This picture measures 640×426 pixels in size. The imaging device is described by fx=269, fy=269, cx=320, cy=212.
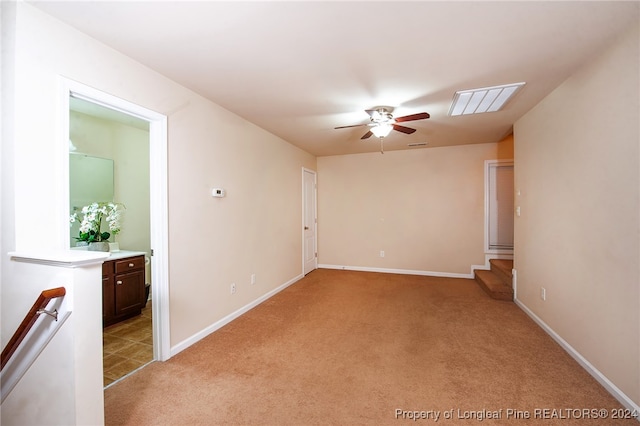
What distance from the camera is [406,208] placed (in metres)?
5.51

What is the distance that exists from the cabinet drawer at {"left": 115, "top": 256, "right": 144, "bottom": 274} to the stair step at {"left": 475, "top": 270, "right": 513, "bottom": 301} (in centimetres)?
491

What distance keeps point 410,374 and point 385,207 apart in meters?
3.77

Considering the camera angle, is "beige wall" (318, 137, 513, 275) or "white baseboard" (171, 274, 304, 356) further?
"beige wall" (318, 137, 513, 275)

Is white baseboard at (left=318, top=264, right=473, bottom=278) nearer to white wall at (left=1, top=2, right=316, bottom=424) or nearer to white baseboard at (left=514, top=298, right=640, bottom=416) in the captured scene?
white wall at (left=1, top=2, right=316, bottom=424)

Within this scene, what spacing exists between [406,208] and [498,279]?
1987 millimetres

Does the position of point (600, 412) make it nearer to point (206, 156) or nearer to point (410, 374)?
point (410, 374)

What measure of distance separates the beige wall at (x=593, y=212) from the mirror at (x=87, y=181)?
5187mm

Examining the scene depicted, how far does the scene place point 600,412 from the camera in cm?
180

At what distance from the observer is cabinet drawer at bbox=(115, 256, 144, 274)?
3.16 meters

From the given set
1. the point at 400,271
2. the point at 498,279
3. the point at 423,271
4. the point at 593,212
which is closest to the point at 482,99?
the point at 593,212

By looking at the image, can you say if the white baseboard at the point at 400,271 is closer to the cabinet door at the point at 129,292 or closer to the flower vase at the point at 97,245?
the cabinet door at the point at 129,292

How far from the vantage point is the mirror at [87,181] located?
3.20 meters

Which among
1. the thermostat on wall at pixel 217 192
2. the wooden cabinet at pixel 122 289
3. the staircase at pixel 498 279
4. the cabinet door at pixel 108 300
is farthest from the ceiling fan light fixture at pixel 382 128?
the cabinet door at pixel 108 300

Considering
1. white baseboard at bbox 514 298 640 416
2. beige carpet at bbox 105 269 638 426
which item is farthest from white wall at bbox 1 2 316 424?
white baseboard at bbox 514 298 640 416
